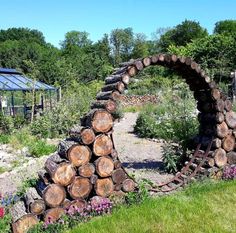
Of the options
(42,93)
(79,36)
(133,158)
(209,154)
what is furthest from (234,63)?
(79,36)

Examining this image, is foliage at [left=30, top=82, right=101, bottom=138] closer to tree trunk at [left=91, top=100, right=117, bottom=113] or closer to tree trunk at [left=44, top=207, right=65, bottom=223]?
tree trunk at [left=91, top=100, right=117, bottom=113]

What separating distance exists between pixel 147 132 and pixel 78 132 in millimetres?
8373

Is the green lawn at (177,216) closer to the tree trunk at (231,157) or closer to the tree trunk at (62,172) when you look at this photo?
the tree trunk at (62,172)

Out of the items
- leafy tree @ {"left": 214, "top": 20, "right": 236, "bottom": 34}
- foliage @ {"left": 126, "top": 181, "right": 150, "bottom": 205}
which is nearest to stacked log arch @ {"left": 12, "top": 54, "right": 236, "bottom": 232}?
foliage @ {"left": 126, "top": 181, "right": 150, "bottom": 205}

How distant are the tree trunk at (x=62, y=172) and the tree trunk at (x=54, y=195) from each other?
72 millimetres

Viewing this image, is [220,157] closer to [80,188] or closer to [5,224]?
[80,188]

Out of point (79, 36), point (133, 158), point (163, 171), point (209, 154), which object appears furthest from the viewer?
point (79, 36)

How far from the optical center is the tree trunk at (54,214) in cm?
496

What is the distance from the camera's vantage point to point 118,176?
5.54m

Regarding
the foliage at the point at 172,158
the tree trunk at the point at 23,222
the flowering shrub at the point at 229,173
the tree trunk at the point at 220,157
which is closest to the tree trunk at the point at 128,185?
the tree trunk at the point at 23,222

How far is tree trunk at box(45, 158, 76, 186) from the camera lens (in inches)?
199

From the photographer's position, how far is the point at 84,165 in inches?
207

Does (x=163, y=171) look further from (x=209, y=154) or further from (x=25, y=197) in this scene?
(x=25, y=197)

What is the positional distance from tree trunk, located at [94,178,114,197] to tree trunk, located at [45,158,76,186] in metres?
0.40
